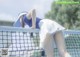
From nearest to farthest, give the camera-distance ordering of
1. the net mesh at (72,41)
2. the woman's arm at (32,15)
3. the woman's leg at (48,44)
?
1. the woman's leg at (48,44)
2. the woman's arm at (32,15)
3. the net mesh at (72,41)

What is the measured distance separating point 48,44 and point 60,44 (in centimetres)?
18

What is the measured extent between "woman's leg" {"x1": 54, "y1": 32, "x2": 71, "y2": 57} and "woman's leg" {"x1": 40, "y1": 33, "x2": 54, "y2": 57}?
3.9 inches

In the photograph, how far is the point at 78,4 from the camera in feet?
81.9

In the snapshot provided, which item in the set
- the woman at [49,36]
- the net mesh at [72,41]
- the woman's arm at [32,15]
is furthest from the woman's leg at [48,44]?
the net mesh at [72,41]

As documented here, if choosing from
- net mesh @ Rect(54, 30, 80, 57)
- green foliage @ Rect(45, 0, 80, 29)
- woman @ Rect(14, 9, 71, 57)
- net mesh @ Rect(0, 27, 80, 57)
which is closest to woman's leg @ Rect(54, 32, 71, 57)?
woman @ Rect(14, 9, 71, 57)

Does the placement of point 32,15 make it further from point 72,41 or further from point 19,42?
point 72,41

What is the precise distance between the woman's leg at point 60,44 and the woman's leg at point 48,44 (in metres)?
0.10

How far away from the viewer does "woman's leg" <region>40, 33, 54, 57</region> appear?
15.1 feet

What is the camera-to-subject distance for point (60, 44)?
4.66 metres

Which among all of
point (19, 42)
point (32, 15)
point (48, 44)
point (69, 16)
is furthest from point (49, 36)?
point (69, 16)

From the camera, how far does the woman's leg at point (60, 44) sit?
15.2ft

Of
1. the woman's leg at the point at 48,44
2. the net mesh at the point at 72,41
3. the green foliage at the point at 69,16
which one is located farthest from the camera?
the green foliage at the point at 69,16

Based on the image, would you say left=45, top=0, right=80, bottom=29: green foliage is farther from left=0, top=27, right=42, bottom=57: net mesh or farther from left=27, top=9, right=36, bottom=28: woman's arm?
left=27, top=9, right=36, bottom=28: woman's arm

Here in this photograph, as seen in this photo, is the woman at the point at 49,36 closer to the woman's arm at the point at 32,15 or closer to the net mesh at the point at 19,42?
the woman's arm at the point at 32,15
